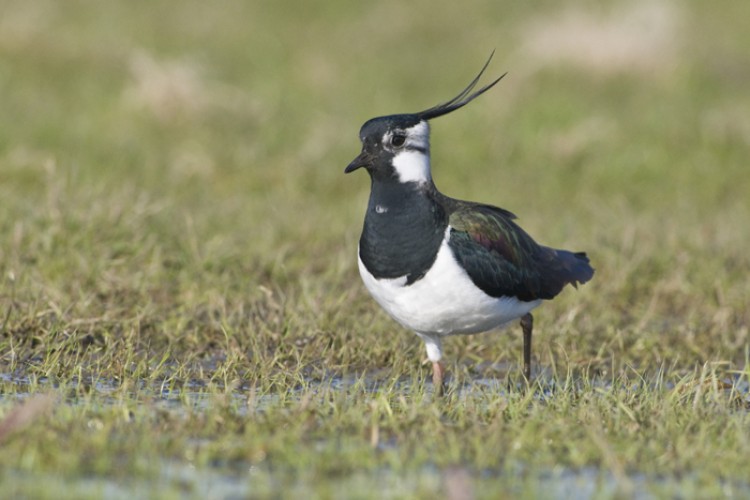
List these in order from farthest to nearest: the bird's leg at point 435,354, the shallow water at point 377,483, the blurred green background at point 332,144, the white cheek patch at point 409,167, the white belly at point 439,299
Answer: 1. the blurred green background at point 332,144
2. the bird's leg at point 435,354
3. the white cheek patch at point 409,167
4. the white belly at point 439,299
5. the shallow water at point 377,483

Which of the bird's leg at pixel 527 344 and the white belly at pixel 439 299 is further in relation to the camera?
the bird's leg at pixel 527 344

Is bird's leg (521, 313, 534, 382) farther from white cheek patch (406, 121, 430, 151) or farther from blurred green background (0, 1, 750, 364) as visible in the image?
white cheek patch (406, 121, 430, 151)

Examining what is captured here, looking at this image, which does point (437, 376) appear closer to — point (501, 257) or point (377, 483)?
point (501, 257)

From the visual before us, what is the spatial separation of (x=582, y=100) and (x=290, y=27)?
4.47 metres

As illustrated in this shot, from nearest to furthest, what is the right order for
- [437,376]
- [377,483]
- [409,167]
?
[377,483] < [409,167] < [437,376]

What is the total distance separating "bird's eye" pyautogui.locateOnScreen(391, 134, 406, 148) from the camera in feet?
18.6

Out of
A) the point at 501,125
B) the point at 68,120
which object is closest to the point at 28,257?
the point at 68,120

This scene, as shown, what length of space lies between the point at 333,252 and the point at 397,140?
252 cm

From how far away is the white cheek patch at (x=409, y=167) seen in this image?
222 inches

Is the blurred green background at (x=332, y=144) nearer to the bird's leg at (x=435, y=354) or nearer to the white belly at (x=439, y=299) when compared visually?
the bird's leg at (x=435, y=354)

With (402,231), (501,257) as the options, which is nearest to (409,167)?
(402,231)

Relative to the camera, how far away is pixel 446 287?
5.41m

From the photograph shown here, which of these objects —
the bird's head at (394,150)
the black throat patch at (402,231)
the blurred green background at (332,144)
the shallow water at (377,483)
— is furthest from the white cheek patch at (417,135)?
the shallow water at (377,483)

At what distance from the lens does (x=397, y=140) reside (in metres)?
5.68
